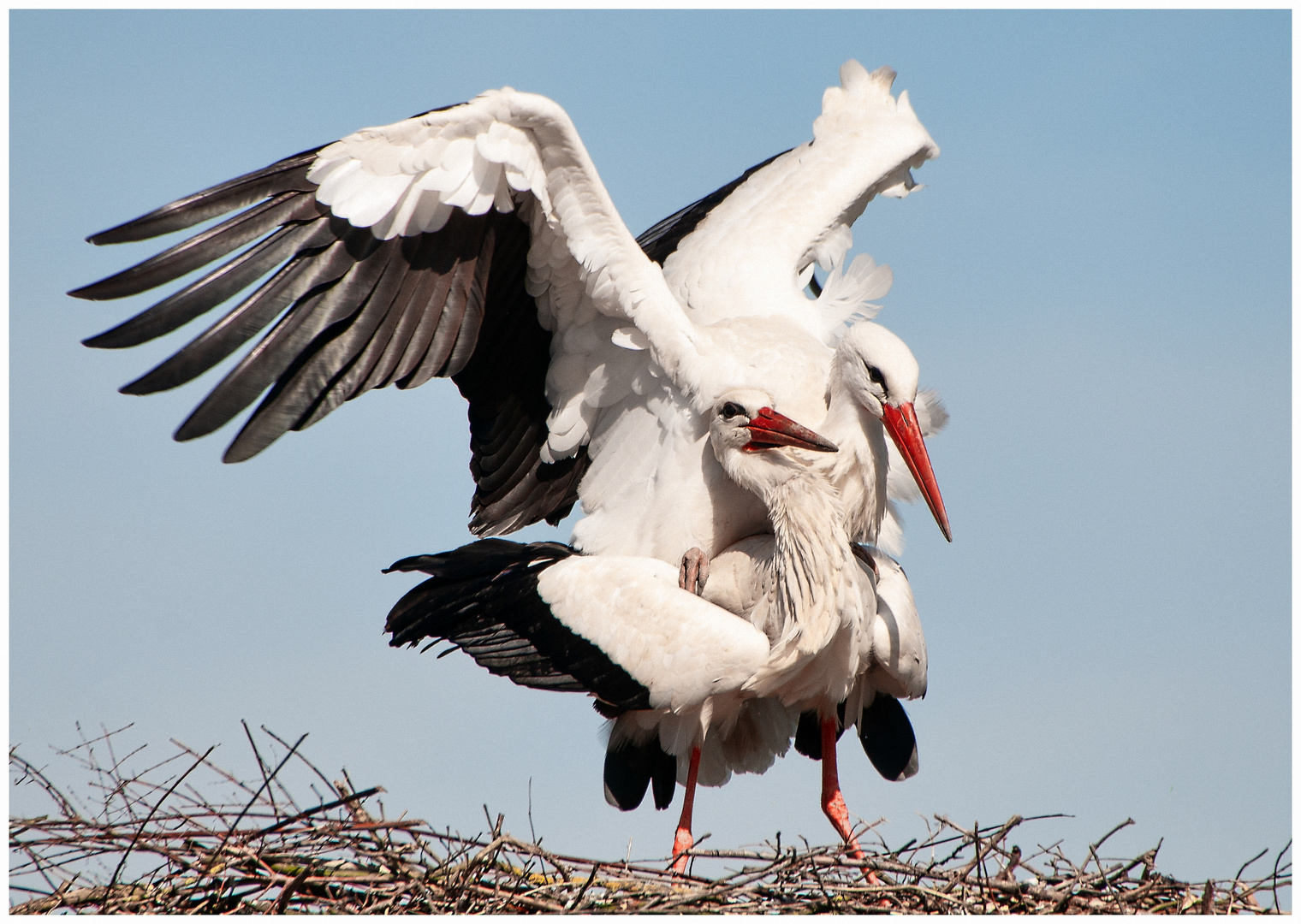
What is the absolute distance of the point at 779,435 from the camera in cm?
501

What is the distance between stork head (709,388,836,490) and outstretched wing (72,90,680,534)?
34 centimetres

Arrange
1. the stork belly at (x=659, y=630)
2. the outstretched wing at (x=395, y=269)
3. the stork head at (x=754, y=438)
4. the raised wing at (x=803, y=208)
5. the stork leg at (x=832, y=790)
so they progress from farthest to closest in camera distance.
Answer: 1. the raised wing at (x=803, y=208)
2. the stork leg at (x=832, y=790)
3. the stork head at (x=754, y=438)
4. the stork belly at (x=659, y=630)
5. the outstretched wing at (x=395, y=269)

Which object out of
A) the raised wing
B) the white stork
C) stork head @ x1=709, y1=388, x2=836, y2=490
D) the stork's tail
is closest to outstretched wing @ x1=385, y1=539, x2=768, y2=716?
the white stork

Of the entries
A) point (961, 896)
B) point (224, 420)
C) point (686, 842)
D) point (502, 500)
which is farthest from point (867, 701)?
point (224, 420)

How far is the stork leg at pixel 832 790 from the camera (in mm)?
5500

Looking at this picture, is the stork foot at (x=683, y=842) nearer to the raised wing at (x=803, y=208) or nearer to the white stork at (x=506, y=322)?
the white stork at (x=506, y=322)

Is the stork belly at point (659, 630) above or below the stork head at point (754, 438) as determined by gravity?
below

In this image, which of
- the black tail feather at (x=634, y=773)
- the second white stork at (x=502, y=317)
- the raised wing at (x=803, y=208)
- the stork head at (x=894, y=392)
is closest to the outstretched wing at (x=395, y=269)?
the second white stork at (x=502, y=317)

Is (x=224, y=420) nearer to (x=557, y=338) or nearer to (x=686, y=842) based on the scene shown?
(x=557, y=338)

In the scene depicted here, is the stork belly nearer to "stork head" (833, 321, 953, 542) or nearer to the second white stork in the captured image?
the second white stork

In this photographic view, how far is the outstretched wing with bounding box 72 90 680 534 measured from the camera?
15.2ft

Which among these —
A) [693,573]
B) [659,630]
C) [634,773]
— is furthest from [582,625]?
[634,773]

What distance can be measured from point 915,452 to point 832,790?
4.46ft

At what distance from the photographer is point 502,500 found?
19.0 ft
